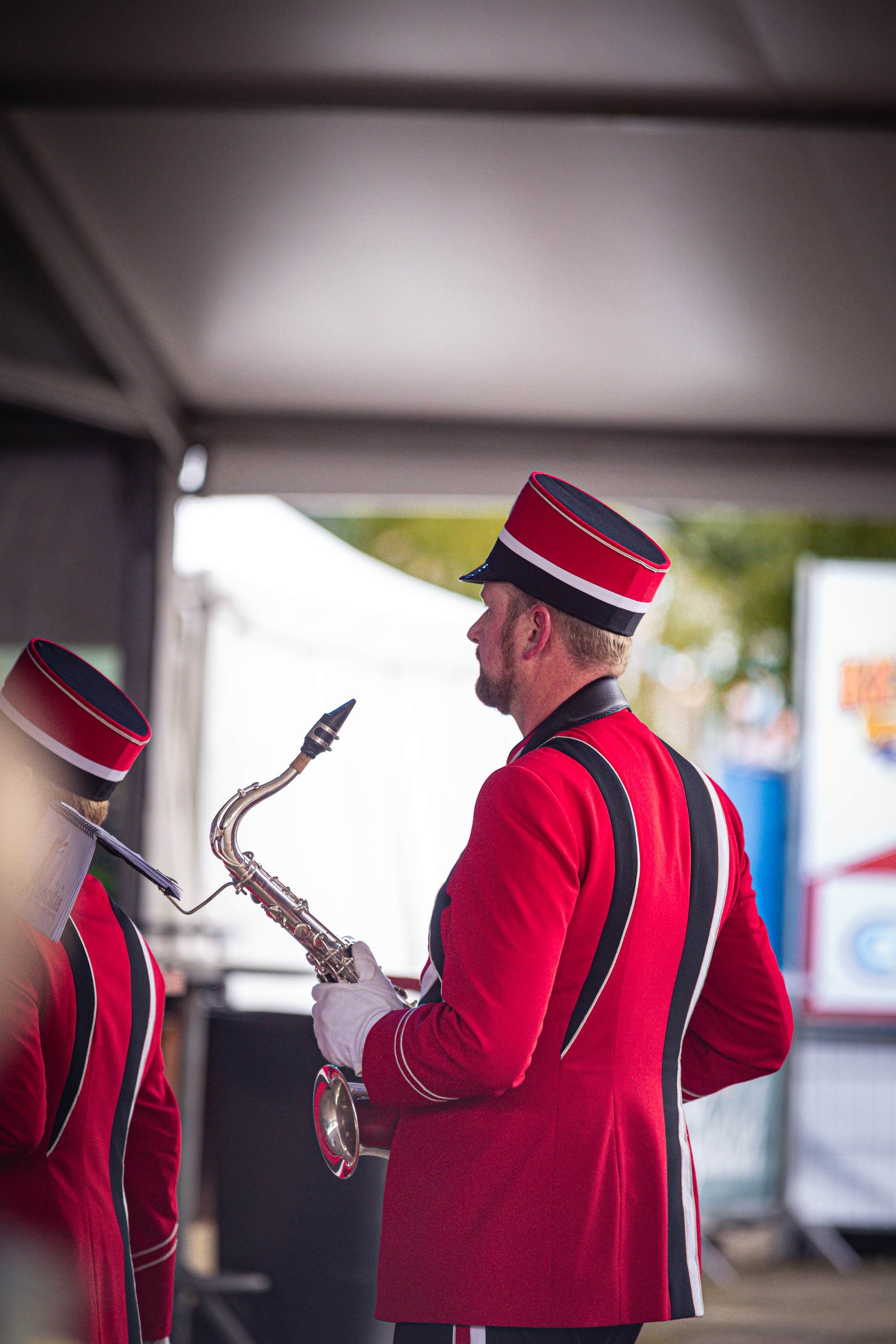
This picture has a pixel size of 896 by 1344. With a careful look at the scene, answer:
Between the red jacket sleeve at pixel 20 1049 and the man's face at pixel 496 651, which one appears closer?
the red jacket sleeve at pixel 20 1049

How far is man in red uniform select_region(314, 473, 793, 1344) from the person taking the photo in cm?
148

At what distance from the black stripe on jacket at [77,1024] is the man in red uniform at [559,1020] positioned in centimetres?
27

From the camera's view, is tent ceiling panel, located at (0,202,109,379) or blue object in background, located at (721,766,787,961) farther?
blue object in background, located at (721,766,787,961)

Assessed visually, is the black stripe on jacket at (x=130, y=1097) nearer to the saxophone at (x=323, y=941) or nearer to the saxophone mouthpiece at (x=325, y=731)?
the saxophone at (x=323, y=941)

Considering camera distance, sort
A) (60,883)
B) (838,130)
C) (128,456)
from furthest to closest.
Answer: (128,456)
(838,130)
(60,883)

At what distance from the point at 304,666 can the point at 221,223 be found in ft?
5.73

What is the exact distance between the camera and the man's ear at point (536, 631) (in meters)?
1.69

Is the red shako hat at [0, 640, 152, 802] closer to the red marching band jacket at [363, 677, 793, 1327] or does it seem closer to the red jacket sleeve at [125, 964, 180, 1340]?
the red jacket sleeve at [125, 964, 180, 1340]

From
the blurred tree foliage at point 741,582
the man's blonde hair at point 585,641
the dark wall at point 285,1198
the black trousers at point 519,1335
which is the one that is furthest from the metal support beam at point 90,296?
the blurred tree foliage at point 741,582

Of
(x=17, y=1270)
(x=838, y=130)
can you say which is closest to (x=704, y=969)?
(x=17, y=1270)

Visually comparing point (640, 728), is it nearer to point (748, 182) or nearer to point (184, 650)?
point (748, 182)

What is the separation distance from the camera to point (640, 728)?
5.53ft

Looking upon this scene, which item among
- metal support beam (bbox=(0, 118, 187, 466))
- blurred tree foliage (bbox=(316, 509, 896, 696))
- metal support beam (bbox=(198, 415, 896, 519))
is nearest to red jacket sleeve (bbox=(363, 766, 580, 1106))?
metal support beam (bbox=(0, 118, 187, 466))

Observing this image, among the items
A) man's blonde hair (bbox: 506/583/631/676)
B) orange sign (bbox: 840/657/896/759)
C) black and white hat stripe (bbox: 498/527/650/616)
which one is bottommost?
man's blonde hair (bbox: 506/583/631/676)
